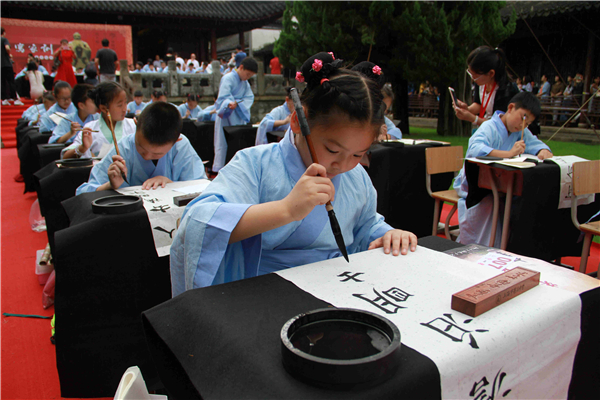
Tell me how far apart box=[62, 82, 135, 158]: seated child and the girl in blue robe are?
9.36 ft

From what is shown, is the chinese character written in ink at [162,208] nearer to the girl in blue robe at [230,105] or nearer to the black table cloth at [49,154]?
the black table cloth at [49,154]

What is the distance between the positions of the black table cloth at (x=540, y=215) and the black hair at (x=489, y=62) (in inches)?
38.2

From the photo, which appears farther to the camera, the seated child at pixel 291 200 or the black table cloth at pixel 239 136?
the black table cloth at pixel 239 136

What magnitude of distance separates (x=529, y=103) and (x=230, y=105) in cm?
402

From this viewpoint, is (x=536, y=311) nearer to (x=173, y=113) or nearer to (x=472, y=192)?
(x=173, y=113)

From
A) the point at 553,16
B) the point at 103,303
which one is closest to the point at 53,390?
the point at 103,303

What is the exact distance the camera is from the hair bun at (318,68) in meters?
1.12

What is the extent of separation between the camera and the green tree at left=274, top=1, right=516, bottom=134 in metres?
8.27

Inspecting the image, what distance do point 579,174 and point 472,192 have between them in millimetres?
632

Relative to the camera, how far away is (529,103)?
2.96 m

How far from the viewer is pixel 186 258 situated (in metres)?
1.00

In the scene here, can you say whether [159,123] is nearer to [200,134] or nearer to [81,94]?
[81,94]

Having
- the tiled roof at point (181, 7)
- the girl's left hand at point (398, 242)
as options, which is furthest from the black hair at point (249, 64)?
the tiled roof at point (181, 7)

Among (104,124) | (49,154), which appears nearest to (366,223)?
(104,124)
